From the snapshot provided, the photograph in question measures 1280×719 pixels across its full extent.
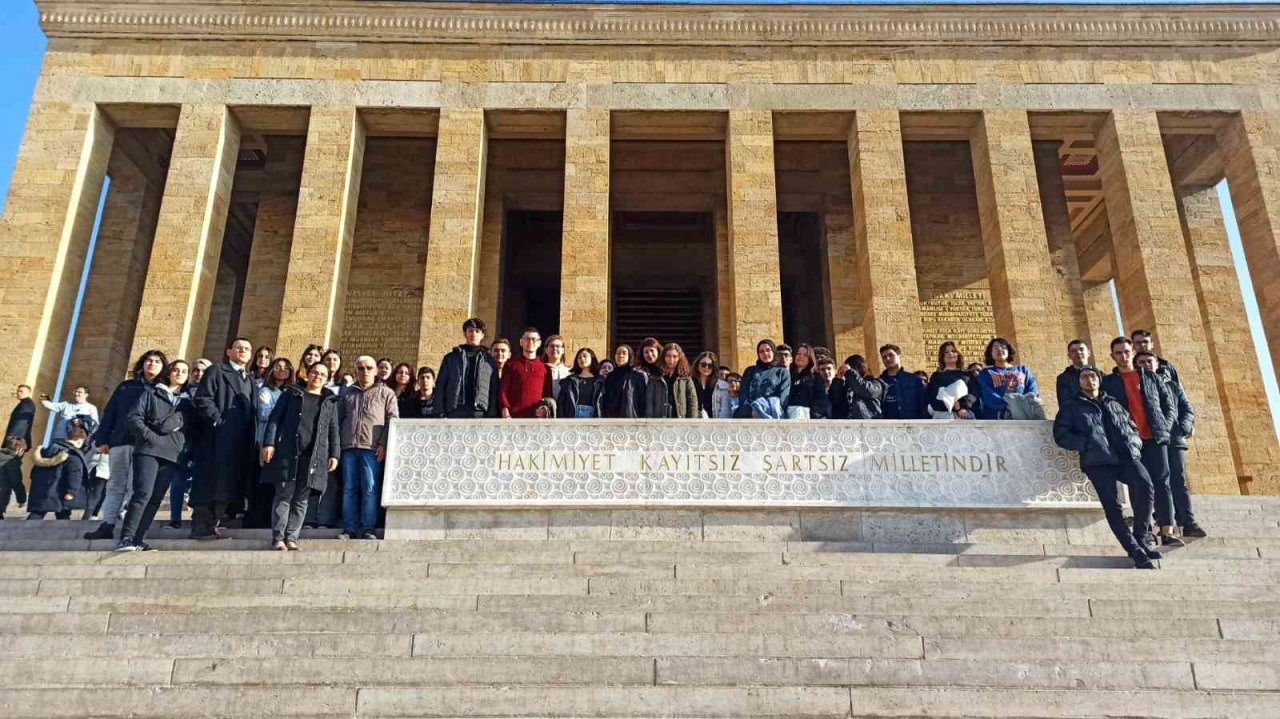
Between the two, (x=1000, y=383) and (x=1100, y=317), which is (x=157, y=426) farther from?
(x=1100, y=317)

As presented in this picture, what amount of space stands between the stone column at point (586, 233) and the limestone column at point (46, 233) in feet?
25.4

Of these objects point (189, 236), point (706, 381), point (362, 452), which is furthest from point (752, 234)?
point (189, 236)

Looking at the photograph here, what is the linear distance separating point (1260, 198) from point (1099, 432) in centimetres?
999

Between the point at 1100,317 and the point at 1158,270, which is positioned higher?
the point at 1100,317

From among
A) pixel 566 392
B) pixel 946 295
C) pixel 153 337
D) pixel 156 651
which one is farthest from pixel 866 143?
pixel 156 651

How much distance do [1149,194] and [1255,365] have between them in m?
3.28

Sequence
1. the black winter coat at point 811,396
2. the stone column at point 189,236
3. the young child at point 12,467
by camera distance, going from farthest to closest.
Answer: the stone column at point 189,236, the young child at point 12,467, the black winter coat at point 811,396

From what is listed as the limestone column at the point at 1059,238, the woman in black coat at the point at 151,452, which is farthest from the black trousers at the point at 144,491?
the limestone column at the point at 1059,238

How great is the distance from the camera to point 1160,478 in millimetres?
7145

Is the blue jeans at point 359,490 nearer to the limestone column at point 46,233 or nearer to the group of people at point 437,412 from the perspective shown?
the group of people at point 437,412

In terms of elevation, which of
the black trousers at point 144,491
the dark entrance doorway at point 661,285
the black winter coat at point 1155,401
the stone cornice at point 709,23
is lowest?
the black trousers at point 144,491

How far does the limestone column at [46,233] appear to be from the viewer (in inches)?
500

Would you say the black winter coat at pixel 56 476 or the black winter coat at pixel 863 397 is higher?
the black winter coat at pixel 863 397

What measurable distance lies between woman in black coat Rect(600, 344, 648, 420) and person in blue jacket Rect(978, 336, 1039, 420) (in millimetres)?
3305
